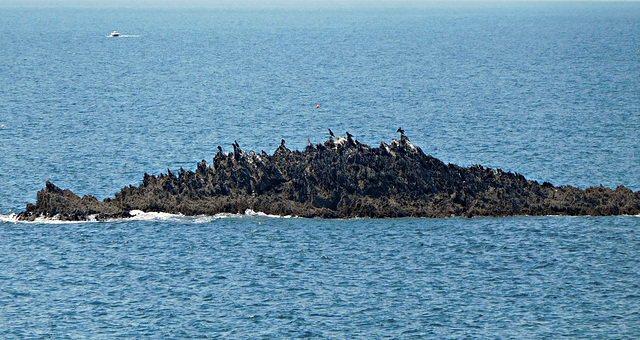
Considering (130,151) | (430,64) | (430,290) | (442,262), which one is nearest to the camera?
(430,290)

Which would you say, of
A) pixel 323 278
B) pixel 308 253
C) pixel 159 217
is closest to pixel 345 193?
pixel 308 253

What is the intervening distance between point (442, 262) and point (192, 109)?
6192cm

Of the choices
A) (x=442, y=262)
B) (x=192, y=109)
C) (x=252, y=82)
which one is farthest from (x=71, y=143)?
(x=252, y=82)

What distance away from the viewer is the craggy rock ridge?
53.5 meters

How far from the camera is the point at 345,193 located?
2112 inches

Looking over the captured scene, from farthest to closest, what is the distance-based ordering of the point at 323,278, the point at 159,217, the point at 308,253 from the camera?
1. the point at 159,217
2. the point at 308,253
3. the point at 323,278

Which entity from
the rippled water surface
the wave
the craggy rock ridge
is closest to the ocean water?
the rippled water surface

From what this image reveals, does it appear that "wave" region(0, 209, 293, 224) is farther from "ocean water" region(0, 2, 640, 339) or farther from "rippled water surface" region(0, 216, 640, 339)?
"rippled water surface" region(0, 216, 640, 339)

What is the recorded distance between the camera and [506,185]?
54812mm

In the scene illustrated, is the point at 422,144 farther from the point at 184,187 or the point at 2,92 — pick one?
the point at 2,92

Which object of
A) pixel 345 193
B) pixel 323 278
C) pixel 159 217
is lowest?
pixel 323 278

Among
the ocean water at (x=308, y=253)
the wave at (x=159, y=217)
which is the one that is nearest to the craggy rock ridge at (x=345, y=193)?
the wave at (x=159, y=217)

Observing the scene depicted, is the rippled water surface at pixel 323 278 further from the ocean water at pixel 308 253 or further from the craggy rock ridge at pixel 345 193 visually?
the craggy rock ridge at pixel 345 193

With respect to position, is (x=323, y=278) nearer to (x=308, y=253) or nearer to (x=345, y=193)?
(x=308, y=253)
